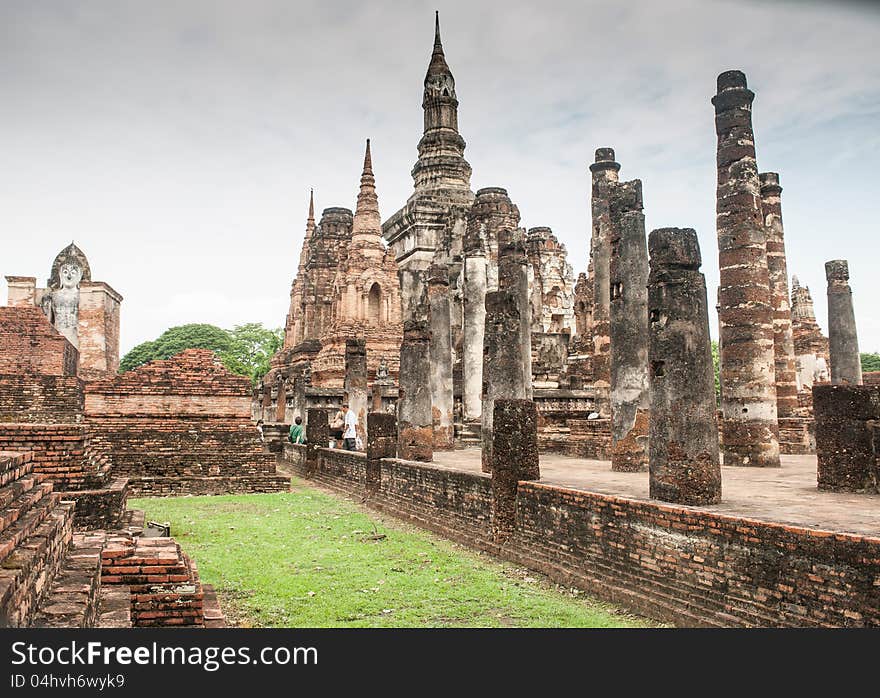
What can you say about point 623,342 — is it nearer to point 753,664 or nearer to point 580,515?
point 580,515

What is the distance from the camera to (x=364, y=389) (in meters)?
19.0

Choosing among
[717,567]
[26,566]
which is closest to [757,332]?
[717,567]

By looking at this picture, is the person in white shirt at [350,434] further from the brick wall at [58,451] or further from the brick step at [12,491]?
the brick step at [12,491]

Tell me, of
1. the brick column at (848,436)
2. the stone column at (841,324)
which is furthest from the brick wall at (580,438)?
the brick column at (848,436)

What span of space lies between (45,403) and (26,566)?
15314mm

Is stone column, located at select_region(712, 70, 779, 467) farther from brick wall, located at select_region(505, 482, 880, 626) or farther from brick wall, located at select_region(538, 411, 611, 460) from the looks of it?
brick wall, located at select_region(505, 482, 880, 626)

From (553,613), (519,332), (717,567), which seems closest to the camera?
(717,567)

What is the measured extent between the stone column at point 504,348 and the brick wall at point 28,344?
1407cm

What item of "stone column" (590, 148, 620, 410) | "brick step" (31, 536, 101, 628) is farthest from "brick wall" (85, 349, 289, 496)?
"brick step" (31, 536, 101, 628)

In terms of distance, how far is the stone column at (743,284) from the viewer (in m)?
12.3

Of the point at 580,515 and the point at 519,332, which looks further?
the point at 519,332

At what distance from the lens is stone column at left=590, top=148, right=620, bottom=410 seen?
16.5m

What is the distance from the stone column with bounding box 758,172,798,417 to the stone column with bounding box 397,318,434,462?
763cm

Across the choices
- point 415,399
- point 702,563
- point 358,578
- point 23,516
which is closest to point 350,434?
point 415,399
